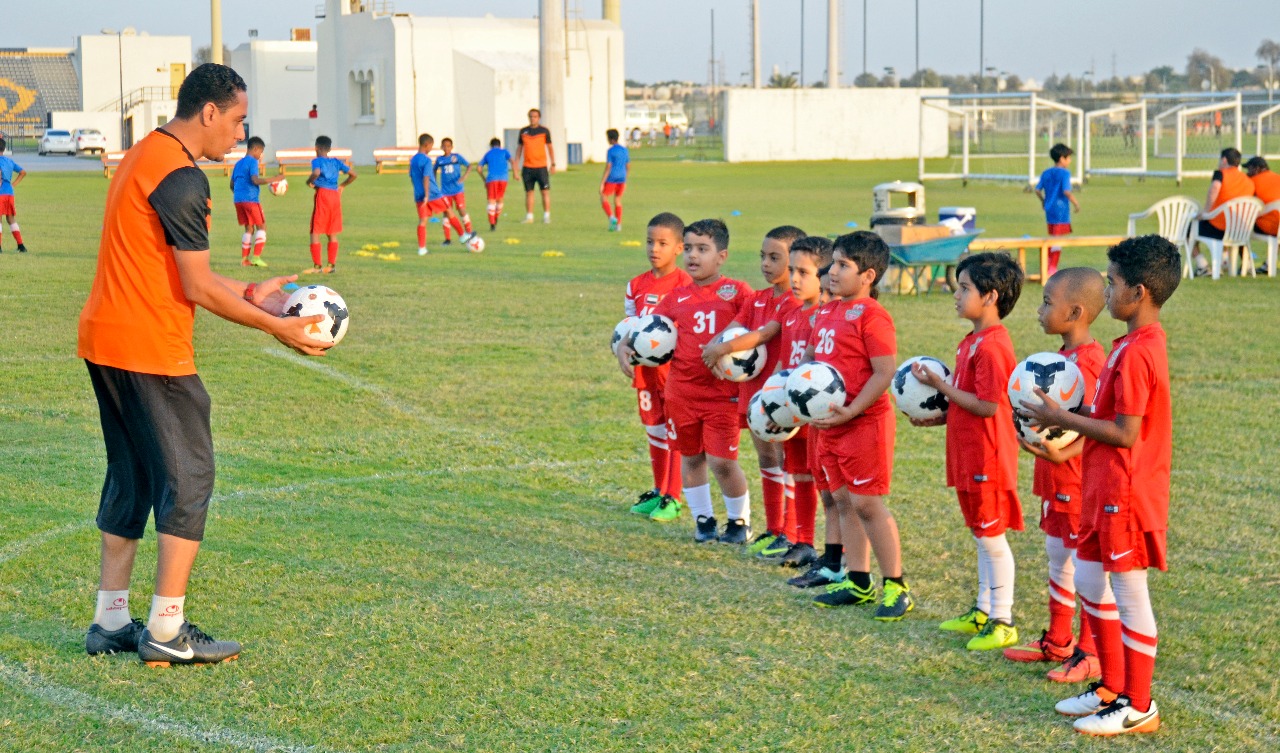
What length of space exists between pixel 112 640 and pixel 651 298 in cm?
337

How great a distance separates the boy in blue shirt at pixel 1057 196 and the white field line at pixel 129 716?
607 inches

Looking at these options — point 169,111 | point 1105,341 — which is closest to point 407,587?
point 1105,341

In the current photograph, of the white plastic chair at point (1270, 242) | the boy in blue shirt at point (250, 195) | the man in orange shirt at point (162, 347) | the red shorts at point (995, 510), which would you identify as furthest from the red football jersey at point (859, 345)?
the boy in blue shirt at point (250, 195)

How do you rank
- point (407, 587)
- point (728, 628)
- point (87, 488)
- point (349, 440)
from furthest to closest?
point (349, 440) < point (87, 488) < point (407, 587) < point (728, 628)

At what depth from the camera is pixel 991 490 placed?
5160 millimetres

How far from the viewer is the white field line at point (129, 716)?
4.30 meters

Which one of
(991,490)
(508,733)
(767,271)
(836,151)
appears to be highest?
(836,151)

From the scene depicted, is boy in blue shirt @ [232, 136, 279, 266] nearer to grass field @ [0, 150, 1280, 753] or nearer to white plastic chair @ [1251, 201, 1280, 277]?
grass field @ [0, 150, 1280, 753]

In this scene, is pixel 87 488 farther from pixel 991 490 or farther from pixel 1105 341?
pixel 1105 341

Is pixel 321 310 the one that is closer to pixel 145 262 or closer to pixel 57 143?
pixel 145 262

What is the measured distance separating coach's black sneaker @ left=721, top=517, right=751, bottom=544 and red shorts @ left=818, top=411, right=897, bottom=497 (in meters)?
1.16

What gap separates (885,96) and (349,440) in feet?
192

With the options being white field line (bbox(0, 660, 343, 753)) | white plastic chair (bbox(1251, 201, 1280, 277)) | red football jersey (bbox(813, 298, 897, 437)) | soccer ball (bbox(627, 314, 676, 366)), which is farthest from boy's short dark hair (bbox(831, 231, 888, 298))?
white plastic chair (bbox(1251, 201, 1280, 277))

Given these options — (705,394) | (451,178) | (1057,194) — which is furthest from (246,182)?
(705,394)
